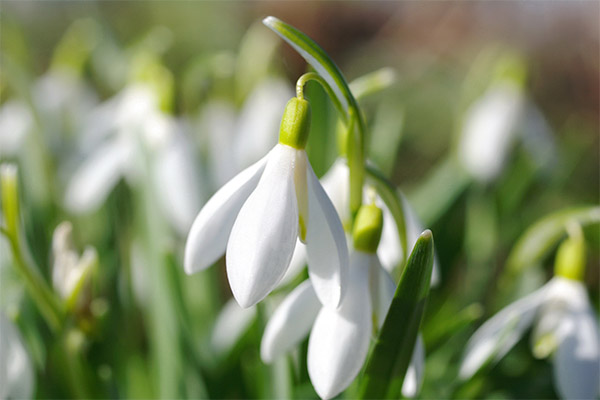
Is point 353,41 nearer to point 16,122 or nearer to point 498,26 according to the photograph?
point 498,26

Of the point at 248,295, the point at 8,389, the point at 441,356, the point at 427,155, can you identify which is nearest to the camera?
the point at 248,295

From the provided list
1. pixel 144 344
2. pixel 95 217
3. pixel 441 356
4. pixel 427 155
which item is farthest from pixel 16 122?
pixel 427 155

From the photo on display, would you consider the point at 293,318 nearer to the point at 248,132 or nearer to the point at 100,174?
the point at 100,174

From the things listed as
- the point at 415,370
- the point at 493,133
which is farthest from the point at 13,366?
the point at 493,133

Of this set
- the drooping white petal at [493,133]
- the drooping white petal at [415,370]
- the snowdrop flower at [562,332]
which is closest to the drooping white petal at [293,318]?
the drooping white petal at [415,370]

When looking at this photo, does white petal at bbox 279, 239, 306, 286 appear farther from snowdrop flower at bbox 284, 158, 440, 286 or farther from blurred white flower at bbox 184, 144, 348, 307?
blurred white flower at bbox 184, 144, 348, 307

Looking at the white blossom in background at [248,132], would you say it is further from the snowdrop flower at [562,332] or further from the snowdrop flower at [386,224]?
the snowdrop flower at [562,332]

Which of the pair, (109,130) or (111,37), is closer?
(109,130)
